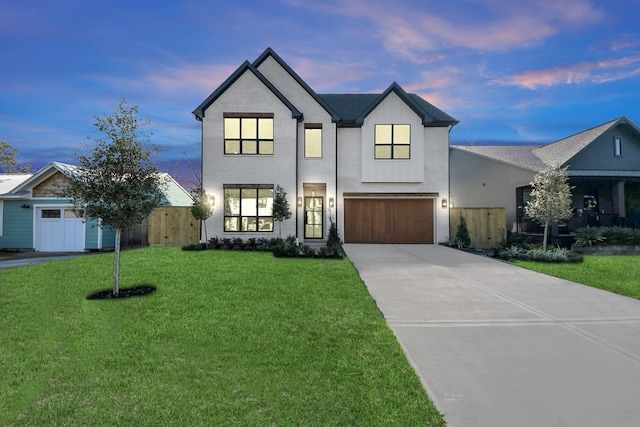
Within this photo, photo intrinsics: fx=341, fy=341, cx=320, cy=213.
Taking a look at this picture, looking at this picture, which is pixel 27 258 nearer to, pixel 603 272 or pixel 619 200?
pixel 603 272

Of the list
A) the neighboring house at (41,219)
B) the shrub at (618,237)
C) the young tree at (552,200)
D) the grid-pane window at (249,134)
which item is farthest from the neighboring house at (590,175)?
the neighboring house at (41,219)

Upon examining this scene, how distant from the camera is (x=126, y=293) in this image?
25.5ft

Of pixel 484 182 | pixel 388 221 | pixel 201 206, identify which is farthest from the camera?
pixel 484 182

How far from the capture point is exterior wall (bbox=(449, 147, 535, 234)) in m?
21.1

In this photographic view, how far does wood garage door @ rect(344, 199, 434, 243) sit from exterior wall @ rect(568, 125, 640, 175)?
926cm

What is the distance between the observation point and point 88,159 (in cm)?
767

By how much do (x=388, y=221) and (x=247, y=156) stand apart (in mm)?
8122

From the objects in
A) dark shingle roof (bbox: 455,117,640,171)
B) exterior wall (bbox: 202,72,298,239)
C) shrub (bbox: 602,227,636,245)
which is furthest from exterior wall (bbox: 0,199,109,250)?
shrub (bbox: 602,227,636,245)

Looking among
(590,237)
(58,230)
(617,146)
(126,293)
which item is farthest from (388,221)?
(58,230)

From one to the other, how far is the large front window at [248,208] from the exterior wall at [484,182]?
11835 millimetres

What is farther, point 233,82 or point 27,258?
point 233,82

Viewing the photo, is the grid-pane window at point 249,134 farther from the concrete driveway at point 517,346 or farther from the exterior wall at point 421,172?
the concrete driveway at point 517,346

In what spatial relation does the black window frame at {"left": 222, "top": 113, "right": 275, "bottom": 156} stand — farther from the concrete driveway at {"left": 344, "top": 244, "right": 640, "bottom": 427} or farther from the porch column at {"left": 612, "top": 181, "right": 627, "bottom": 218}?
the porch column at {"left": 612, "top": 181, "right": 627, "bottom": 218}

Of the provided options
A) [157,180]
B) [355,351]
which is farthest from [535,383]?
[157,180]
